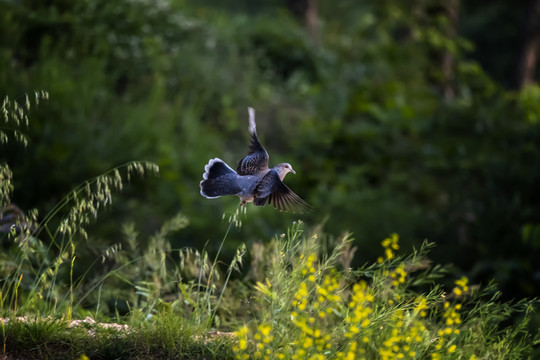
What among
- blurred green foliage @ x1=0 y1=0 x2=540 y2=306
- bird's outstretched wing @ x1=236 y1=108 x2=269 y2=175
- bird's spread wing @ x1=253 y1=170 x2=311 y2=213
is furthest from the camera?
blurred green foliage @ x1=0 y1=0 x2=540 y2=306

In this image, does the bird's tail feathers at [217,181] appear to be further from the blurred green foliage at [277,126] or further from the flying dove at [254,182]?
the blurred green foliage at [277,126]

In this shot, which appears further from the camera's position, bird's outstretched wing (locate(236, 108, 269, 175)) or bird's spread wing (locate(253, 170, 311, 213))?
bird's outstretched wing (locate(236, 108, 269, 175))

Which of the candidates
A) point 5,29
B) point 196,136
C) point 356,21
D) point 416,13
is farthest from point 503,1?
point 5,29

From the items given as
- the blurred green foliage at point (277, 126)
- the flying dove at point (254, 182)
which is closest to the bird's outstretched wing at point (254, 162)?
the flying dove at point (254, 182)

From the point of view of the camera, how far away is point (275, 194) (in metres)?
1.69

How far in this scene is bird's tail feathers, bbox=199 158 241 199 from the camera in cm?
172

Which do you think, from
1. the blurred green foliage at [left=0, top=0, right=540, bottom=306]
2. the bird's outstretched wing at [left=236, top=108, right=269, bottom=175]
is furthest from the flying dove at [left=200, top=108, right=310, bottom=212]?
the blurred green foliage at [left=0, top=0, right=540, bottom=306]

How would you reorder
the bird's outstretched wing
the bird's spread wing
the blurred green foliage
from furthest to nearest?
the blurred green foliage < the bird's outstretched wing < the bird's spread wing

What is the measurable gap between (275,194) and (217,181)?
18 cm

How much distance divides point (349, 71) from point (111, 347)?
27.3 feet

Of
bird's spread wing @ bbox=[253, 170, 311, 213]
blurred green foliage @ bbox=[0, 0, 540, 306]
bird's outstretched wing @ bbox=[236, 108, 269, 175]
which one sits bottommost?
blurred green foliage @ bbox=[0, 0, 540, 306]

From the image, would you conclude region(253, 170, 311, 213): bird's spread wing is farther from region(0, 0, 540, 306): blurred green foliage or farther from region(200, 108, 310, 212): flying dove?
region(0, 0, 540, 306): blurred green foliage

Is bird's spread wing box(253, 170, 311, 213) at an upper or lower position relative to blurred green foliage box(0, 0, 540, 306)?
upper

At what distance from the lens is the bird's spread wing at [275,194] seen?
1648 millimetres
